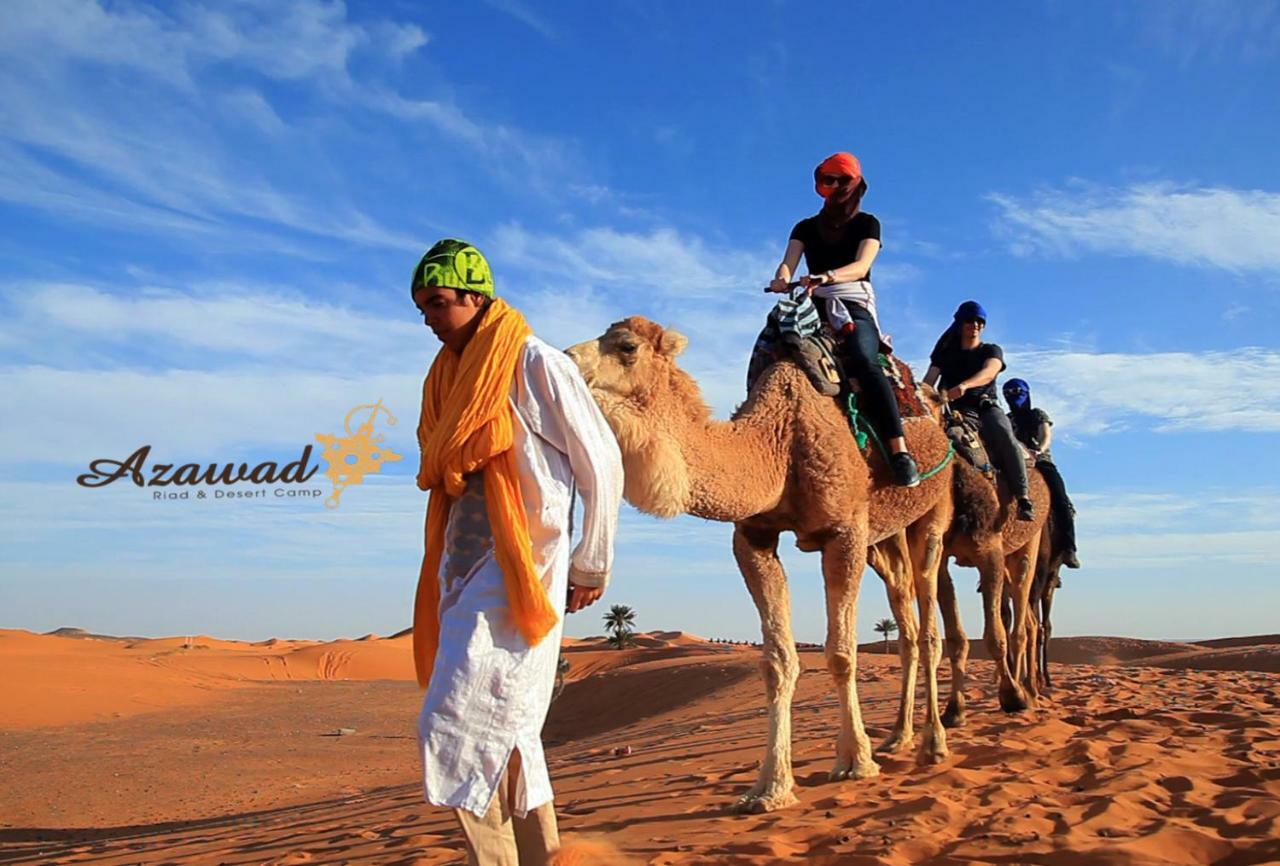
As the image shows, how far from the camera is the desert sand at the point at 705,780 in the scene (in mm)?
4672

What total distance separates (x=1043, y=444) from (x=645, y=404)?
6.87m

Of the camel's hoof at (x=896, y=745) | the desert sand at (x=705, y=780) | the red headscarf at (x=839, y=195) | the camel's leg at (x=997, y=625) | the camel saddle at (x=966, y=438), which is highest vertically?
the red headscarf at (x=839, y=195)

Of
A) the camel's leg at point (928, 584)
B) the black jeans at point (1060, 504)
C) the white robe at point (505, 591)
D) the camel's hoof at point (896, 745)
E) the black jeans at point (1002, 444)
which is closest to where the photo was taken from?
the white robe at point (505, 591)

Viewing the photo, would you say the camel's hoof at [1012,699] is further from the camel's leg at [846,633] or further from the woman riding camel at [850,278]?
the woman riding camel at [850,278]

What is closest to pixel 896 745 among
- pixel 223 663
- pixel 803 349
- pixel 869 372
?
pixel 869 372

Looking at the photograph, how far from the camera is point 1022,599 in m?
9.77

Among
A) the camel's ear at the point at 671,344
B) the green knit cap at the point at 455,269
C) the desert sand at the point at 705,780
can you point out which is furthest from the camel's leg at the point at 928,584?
the green knit cap at the point at 455,269

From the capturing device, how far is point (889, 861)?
14.1 feet

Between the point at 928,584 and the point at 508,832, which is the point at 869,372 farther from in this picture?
the point at 508,832

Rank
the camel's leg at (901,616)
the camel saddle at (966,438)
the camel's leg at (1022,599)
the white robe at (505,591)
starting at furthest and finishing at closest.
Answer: the camel's leg at (1022,599) < the camel saddle at (966,438) < the camel's leg at (901,616) < the white robe at (505,591)

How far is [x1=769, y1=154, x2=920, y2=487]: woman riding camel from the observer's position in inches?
244

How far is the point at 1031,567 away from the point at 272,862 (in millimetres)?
6909

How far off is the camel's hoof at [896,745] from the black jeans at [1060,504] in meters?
4.25

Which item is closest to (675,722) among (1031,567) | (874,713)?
(874,713)
